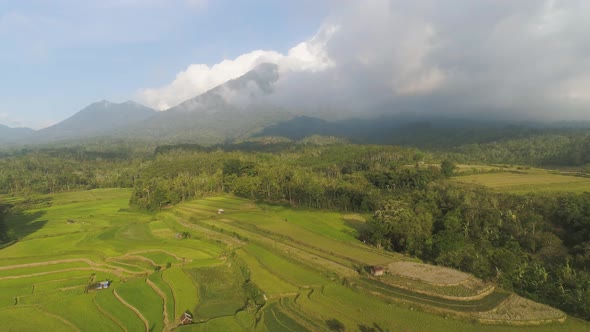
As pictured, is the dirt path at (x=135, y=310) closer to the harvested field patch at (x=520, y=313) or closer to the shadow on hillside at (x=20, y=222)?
the harvested field patch at (x=520, y=313)

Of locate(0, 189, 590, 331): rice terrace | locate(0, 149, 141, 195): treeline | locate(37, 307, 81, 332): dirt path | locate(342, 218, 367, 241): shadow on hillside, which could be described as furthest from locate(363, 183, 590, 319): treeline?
locate(0, 149, 141, 195): treeline

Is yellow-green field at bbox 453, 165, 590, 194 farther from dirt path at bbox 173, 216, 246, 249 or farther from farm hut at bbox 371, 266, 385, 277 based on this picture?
dirt path at bbox 173, 216, 246, 249

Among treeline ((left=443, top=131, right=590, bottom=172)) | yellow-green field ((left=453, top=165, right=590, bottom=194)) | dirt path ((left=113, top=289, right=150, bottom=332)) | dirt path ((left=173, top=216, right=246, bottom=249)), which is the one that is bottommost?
dirt path ((left=173, top=216, right=246, bottom=249))

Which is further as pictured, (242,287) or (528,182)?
(528,182)

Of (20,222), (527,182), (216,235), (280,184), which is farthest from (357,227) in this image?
(20,222)

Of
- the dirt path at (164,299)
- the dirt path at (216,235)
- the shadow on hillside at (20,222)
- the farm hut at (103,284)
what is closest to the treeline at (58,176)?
the shadow on hillside at (20,222)

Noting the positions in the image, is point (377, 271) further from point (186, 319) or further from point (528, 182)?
point (528, 182)

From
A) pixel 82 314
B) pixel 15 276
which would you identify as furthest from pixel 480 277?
pixel 15 276
